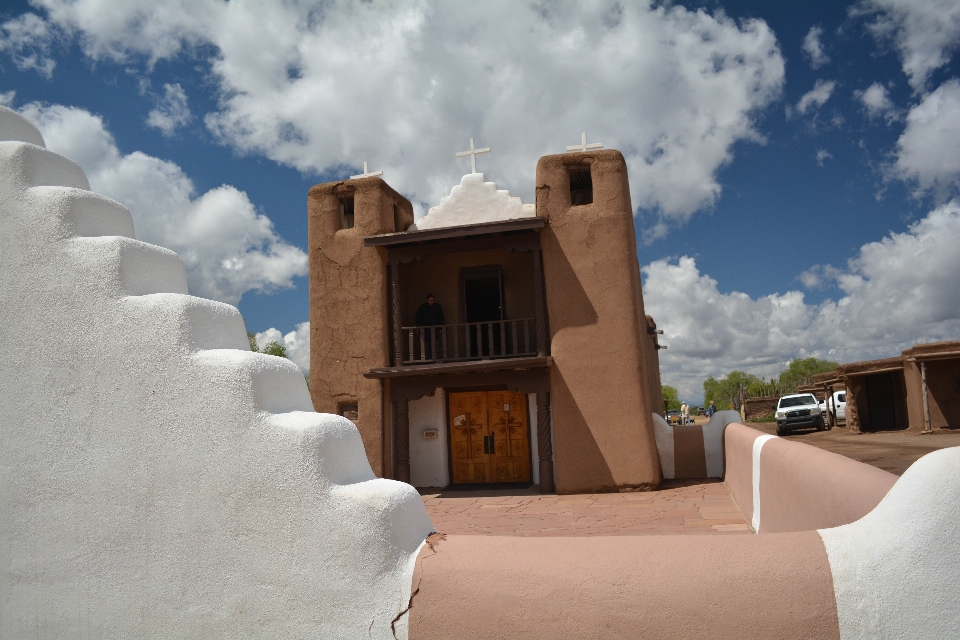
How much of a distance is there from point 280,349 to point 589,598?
4180 centimetres

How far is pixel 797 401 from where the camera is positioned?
82.4 ft

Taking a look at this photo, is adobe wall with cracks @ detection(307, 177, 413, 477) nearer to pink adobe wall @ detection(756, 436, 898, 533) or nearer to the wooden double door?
the wooden double door

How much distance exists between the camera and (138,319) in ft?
10.8

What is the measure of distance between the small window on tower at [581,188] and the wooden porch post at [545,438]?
13.3 feet

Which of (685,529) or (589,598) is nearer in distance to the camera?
(589,598)

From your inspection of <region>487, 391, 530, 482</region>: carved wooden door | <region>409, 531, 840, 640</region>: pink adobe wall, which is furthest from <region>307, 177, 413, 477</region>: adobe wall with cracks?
<region>409, 531, 840, 640</region>: pink adobe wall

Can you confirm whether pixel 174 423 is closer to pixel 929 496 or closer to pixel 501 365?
pixel 929 496

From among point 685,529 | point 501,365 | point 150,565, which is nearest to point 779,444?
point 685,529

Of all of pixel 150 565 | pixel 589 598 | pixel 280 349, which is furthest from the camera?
pixel 280 349

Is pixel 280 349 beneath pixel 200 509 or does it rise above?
above

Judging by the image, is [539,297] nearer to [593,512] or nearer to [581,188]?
[581,188]

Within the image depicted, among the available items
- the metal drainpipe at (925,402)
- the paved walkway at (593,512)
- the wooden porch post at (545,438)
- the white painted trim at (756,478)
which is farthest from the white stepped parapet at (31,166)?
the metal drainpipe at (925,402)

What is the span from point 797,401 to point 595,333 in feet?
54.8

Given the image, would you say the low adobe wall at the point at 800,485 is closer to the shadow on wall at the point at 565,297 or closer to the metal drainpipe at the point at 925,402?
the shadow on wall at the point at 565,297
